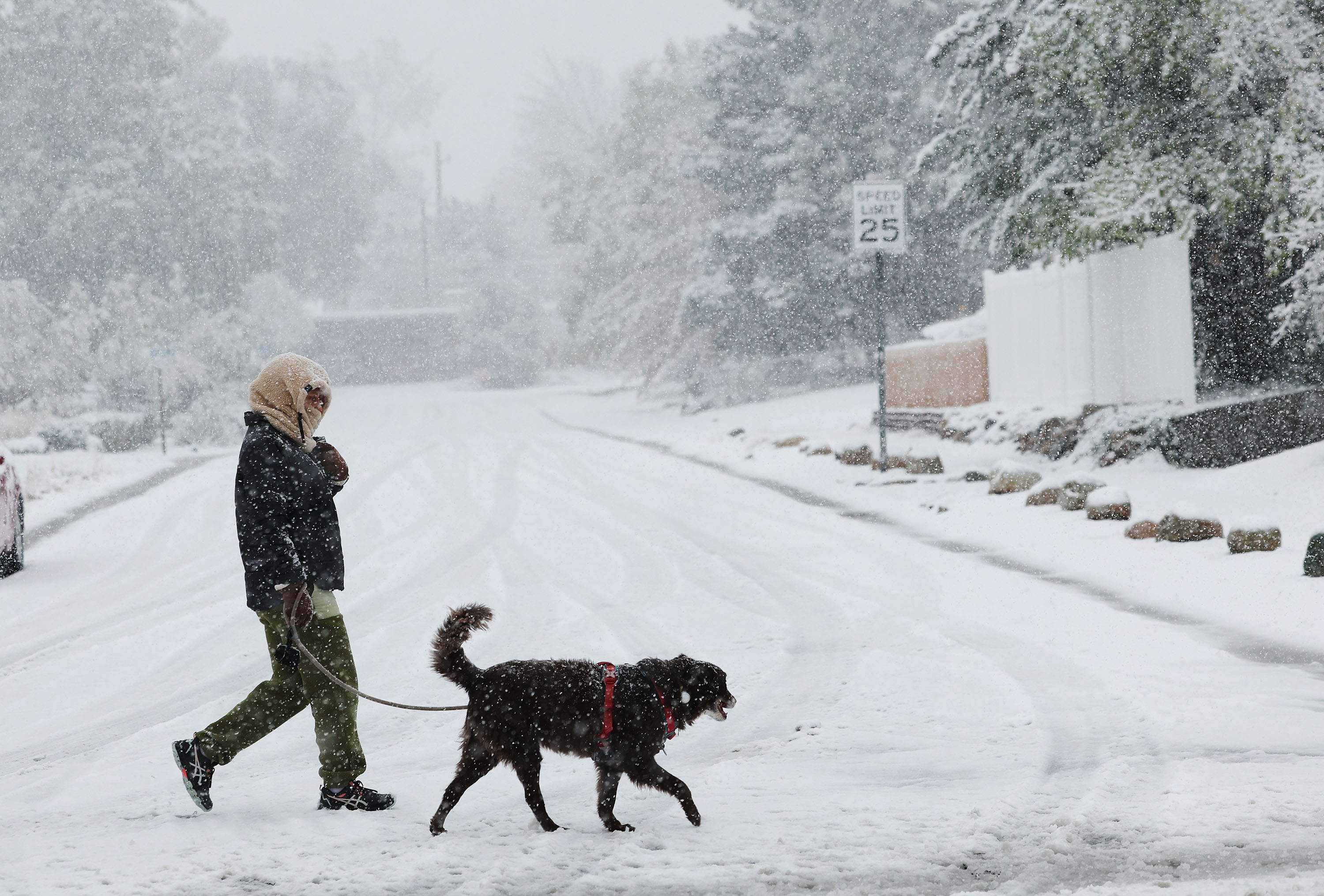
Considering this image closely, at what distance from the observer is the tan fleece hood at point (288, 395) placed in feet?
15.2

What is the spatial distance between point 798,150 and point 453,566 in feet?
78.1

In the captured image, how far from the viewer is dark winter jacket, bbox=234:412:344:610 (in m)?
4.51

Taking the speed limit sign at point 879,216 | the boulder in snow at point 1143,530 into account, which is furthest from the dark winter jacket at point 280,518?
the speed limit sign at point 879,216

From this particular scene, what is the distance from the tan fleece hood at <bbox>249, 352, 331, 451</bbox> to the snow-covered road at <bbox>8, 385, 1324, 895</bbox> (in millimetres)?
1475

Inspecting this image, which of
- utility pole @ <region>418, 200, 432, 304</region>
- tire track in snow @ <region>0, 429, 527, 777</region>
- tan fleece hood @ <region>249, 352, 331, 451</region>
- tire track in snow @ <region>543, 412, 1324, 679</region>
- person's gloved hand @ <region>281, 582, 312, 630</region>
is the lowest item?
tire track in snow @ <region>0, 429, 527, 777</region>

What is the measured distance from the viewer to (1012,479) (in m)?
14.0

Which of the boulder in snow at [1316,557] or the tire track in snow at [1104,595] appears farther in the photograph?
the boulder in snow at [1316,557]

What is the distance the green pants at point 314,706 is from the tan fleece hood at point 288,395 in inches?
27.4

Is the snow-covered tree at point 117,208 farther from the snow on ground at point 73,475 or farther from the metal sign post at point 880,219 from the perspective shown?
the metal sign post at point 880,219

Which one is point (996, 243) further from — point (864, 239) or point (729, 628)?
point (729, 628)

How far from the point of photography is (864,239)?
54.4 feet

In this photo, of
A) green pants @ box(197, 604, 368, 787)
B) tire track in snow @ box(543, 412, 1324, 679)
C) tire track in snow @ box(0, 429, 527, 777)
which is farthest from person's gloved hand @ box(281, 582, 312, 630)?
tire track in snow @ box(543, 412, 1324, 679)

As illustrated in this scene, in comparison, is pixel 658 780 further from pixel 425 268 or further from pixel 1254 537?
pixel 425 268

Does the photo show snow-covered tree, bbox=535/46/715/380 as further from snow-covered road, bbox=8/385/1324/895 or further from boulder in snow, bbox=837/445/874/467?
snow-covered road, bbox=8/385/1324/895
